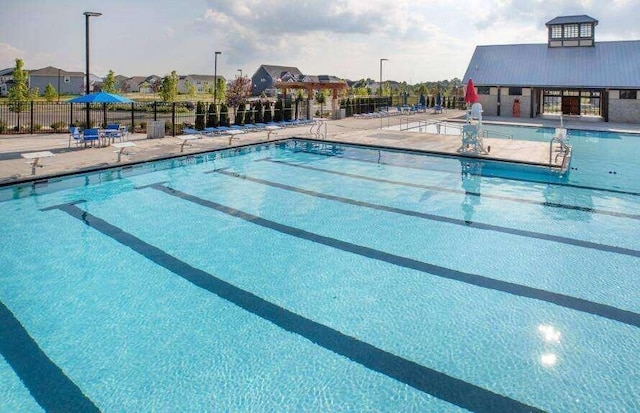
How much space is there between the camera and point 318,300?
690cm

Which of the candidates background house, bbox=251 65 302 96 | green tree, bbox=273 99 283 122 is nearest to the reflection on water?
green tree, bbox=273 99 283 122

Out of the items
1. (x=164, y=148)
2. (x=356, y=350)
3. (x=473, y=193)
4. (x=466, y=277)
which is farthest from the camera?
(x=164, y=148)

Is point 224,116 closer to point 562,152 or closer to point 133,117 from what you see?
point 133,117

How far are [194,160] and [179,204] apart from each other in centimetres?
606

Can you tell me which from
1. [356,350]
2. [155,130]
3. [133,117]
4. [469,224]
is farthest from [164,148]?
[356,350]

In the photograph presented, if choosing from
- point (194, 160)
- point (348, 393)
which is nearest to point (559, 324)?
point (348, 393)

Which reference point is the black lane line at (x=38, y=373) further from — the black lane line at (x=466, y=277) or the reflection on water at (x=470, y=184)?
the reflection on water at (x=470, y=184)

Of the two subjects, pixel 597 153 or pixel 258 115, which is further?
pixel 258 115

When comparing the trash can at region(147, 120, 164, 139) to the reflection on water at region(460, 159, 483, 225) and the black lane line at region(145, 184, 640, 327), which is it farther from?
the reflection on water at region(460, 159, 483, 225)

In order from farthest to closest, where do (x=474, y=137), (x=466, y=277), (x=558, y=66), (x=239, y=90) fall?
1. (x=239, y=90)
2. (x=558, y=66)
3. (x=474, y=137)
4. (x=466, y=277)

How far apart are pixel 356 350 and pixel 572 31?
132ft

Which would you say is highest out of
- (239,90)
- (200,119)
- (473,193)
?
(239,90)

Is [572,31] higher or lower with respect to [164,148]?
higher

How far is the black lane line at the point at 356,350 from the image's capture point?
4.66 meters
